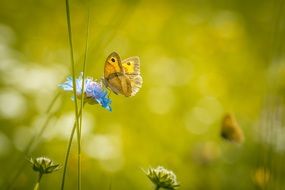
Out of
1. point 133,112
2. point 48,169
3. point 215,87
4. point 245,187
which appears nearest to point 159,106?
point 133,112

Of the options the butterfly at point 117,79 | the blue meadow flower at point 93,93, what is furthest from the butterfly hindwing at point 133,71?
→ the blue meadow flower at point 93,93

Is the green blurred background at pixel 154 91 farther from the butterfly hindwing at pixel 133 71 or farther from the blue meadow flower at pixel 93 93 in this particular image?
the blue meadow flower at pixel 93 93

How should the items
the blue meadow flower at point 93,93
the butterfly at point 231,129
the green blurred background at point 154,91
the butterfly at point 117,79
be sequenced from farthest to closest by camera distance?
the green blurred background at point 154,91 < the butterfly at point 231,129 < the butterfly at point 117,79 < the blue meadow flower at point 93,93

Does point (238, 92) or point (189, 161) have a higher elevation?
point (238, 92)

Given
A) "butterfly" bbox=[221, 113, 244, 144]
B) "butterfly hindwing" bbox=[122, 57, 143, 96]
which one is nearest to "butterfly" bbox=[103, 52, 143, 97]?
"butterfly hindwing" bbox=[122, 57, 143, 96]

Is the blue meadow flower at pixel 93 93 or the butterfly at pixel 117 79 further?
the butterfly at pixel 117 79

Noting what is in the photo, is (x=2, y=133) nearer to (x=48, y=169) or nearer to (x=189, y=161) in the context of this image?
(x=189, y=161)

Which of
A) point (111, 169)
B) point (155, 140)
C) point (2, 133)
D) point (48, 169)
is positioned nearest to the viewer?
point (48, 169)

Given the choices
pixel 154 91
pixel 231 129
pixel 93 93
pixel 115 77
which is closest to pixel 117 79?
pixel 115 77
